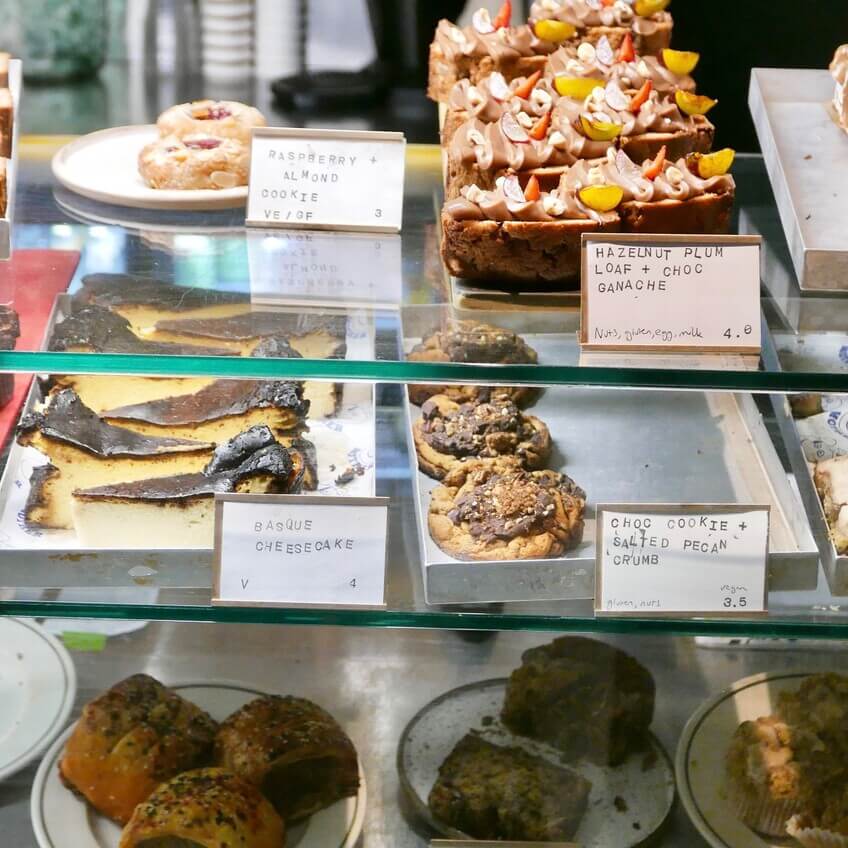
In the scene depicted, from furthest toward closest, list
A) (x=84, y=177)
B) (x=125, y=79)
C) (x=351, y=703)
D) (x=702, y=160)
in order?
(x=125, y=79) → (x=351, y=703) → (x=84, y=177) → (x=702, y=160)

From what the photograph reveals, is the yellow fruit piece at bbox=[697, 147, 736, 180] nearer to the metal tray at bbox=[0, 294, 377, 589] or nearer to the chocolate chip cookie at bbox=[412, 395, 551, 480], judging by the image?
the chocolate chip cookie at bbox=[412, 395, 551, 480]

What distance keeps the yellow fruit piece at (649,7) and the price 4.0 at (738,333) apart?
742 millimetres

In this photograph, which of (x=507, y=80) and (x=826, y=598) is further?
(x=507, y=80)

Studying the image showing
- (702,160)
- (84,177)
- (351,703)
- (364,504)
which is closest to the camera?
(364,504)

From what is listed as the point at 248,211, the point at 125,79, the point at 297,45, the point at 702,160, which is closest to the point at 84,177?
the point at 248,211

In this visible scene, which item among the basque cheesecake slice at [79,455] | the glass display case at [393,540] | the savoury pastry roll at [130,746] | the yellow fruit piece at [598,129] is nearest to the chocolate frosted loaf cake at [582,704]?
the glass display case at [393,540]

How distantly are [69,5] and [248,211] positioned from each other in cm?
61

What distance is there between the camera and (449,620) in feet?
3.57

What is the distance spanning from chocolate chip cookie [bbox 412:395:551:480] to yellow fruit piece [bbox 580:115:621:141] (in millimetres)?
A: 322

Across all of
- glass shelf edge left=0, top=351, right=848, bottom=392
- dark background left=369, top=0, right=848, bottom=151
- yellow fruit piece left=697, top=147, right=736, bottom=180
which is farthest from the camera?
dark background left=369, top=0, right=848, bottom=151

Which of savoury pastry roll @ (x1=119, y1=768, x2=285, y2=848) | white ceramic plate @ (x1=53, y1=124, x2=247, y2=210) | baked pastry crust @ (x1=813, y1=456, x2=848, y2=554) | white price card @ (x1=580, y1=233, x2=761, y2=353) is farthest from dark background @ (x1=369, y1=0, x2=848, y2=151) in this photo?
savoury pastry roll @ (x1=119, y1=768, x2=285, y2=848)

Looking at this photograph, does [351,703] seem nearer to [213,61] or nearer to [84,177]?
[84,177]

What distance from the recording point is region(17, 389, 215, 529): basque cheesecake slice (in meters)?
1.18

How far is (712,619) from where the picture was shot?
1.08 meters
